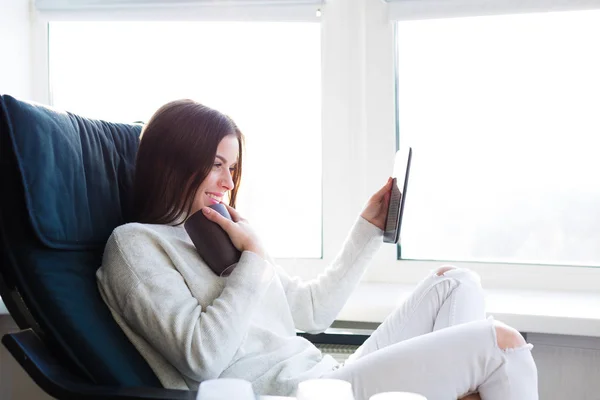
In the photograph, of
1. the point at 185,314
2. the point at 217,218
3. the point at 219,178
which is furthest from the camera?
the point at 219,178

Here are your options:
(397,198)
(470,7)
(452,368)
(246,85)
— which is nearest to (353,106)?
(246,85)

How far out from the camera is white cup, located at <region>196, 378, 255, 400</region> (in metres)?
0.79

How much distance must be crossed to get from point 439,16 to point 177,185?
107cm

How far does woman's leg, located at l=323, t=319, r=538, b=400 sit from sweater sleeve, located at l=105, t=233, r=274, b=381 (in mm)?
262

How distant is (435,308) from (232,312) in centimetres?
48

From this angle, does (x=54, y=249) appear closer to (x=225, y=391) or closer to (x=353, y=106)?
(x=225, y=391)

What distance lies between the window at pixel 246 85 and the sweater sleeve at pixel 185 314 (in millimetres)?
950

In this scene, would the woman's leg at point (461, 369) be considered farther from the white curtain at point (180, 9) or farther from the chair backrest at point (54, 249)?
the white curtain at point (180, 9)

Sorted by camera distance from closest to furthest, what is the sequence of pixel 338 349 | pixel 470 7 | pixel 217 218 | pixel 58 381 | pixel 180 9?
1. pixel 58 381
2. pixel 217 218
3. pixel 338 349
4. pixel 470 7
5. pixel 180 9

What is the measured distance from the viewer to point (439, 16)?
212 cm

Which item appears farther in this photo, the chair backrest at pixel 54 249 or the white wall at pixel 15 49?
the white wall at pixel 15 49

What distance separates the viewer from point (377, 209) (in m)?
1.78

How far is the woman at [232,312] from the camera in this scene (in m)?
1.21

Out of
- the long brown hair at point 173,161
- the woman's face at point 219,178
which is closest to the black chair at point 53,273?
the long brown hair at point 173,161
